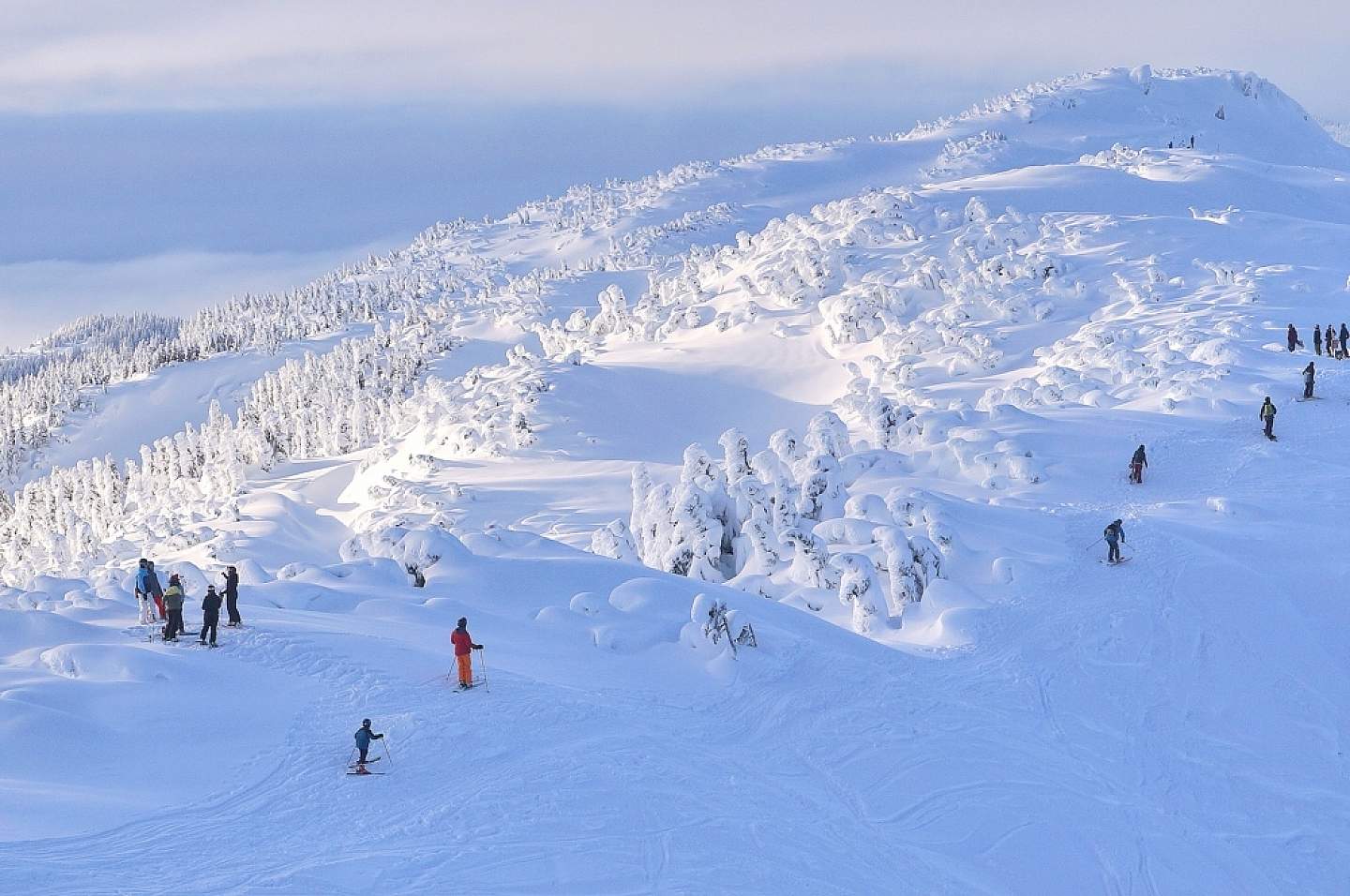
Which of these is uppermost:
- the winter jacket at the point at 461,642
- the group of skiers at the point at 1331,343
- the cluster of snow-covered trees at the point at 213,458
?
the group of skiers at the point at 1331,343

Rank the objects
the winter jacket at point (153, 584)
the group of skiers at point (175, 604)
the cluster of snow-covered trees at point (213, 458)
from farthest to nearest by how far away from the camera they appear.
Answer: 1. the cluster of snow-covered trees at point (213, 458)
2. the winter jacket at point (153, 584)
3. the group of skiers at point (175, 604)

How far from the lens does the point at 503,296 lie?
196m

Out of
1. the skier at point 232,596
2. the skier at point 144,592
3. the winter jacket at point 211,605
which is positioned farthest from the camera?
the skier at point 144,592

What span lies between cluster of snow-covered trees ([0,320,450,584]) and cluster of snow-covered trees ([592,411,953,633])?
52.7 m

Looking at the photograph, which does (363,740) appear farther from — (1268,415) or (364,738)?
(1268,415)

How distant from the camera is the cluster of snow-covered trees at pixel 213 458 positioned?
100938 mm

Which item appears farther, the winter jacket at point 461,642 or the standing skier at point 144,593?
the standing skier at point 144,593

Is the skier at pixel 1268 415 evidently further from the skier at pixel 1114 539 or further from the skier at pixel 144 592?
the skier at pixel 144 592

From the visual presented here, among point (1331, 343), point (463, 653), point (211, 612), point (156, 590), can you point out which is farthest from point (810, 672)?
point (1331, 343)

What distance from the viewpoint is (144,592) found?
20.0 m

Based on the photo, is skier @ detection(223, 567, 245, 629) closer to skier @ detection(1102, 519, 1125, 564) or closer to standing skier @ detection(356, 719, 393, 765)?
standing skier @ detection(356, 719, 393, 765)

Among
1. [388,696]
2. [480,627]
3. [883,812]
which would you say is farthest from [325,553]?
[883,812]

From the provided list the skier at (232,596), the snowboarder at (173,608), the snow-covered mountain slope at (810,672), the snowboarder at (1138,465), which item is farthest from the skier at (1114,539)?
the snowboarder at (173,608)

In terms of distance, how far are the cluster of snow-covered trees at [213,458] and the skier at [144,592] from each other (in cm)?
6109
